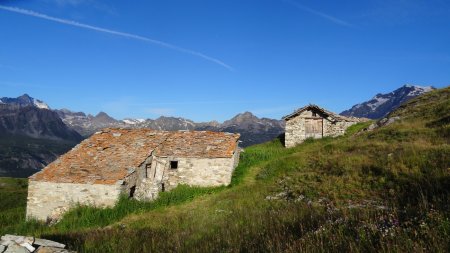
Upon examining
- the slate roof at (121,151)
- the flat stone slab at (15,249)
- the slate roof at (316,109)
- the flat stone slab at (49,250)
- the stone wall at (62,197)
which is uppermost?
the slate roof at (316,109)

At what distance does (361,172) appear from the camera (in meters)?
17.4

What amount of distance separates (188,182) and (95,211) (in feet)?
24.4

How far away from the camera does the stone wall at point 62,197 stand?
2142cm

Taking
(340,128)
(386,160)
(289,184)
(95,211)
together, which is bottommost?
(95,211)

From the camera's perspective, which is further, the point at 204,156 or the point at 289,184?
the point at 204,156

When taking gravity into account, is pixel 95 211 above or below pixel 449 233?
below

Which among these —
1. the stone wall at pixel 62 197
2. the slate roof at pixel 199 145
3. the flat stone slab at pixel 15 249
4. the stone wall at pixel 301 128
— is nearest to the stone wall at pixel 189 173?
the slate roof at pixel 199 145

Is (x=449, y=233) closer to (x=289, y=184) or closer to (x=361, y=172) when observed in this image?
(x=361, y=172)

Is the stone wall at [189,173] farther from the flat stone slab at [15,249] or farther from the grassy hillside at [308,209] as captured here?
the flat stone slab at [15,249]

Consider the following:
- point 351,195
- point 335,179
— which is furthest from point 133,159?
point 351,195

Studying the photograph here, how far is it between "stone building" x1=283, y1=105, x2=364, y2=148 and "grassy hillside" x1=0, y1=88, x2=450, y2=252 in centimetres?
216

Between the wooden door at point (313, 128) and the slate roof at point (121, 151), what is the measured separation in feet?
46.0

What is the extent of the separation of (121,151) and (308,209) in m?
19.4

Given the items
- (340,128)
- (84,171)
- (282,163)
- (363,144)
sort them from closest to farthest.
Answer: (84,171)
(363,144)
(282,163)
(340,128)
